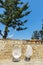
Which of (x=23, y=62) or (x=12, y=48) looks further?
(x=12, y=48)

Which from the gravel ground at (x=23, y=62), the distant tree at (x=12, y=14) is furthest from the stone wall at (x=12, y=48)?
the distant tree at (x=12, y=14)

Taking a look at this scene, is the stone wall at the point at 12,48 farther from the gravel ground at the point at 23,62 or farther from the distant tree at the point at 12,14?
the distant tree at the point at 12,14

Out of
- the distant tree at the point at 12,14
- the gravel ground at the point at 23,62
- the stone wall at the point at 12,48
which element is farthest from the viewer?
the distant tree at the point at 12,14

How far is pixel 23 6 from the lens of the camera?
23625 millimetres

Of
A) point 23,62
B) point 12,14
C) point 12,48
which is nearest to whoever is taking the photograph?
point 23,62

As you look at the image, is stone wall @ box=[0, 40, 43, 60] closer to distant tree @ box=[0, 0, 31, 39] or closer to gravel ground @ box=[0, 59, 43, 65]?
gravel ground @ box=[0, 59, 43, 65]

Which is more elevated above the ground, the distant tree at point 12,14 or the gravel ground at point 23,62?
the distant tree at point 12,14

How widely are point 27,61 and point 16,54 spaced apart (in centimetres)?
69

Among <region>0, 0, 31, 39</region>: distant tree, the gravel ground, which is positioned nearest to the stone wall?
the gravel ground

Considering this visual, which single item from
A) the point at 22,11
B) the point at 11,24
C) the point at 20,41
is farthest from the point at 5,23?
the point at 20,41

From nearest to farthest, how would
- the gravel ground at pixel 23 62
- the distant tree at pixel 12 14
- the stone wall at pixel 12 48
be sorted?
the gravel ground at pixel 23 62 < the stone wall at pixel 12 48 < the distant tree at pixel 12 14

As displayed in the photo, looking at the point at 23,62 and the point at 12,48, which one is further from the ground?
the point at 12,48

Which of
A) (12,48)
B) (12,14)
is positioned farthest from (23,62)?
(12,14)

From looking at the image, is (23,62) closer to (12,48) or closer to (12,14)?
(12,48)
